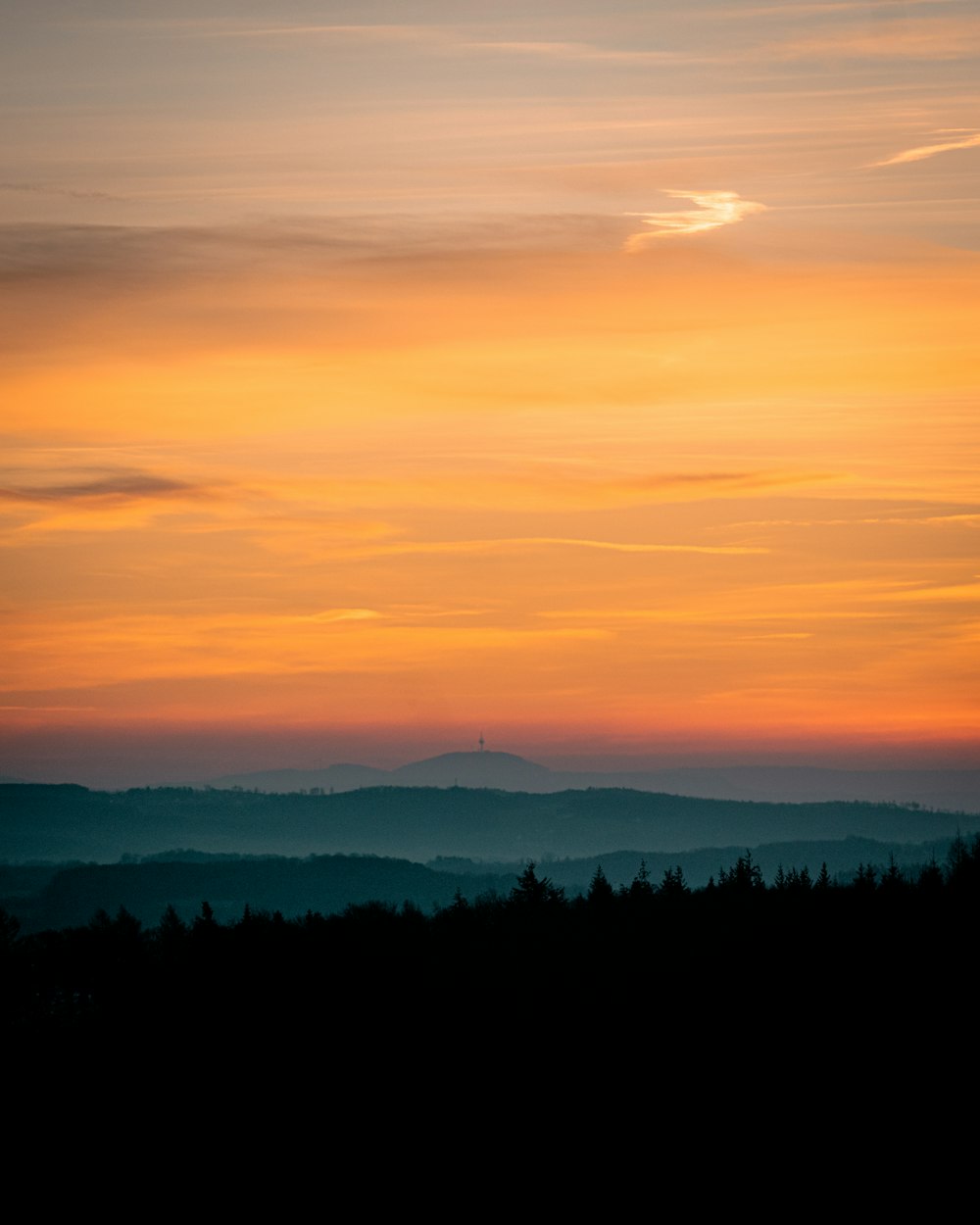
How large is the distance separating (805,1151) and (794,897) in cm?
3737

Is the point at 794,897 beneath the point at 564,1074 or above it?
above

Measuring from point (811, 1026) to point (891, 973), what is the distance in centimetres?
605

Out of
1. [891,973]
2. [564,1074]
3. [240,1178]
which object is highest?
[891,973]

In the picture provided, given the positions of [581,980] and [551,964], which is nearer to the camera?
[581,980]

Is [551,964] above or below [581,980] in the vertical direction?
above

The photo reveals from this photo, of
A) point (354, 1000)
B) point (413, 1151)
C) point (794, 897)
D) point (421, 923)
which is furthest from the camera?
point (421, 923)

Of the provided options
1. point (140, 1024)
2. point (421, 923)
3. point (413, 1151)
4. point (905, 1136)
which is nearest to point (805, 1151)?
point (905, 1136)

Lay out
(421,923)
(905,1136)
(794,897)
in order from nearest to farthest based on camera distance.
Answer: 1. (905,1136)
2. (794,897)
3. (421,923)

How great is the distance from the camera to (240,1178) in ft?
315

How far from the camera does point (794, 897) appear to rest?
12138cm

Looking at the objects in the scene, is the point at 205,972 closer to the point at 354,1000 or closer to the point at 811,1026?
the point at 354,1000

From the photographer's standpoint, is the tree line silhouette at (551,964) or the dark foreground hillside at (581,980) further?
the tree line silhouette at (551,964)

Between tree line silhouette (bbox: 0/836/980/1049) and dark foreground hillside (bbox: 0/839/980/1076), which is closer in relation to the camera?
dark foreground hillside (bbox: 0/839/980/1076)

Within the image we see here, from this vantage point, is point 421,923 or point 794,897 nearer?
point 794,897
